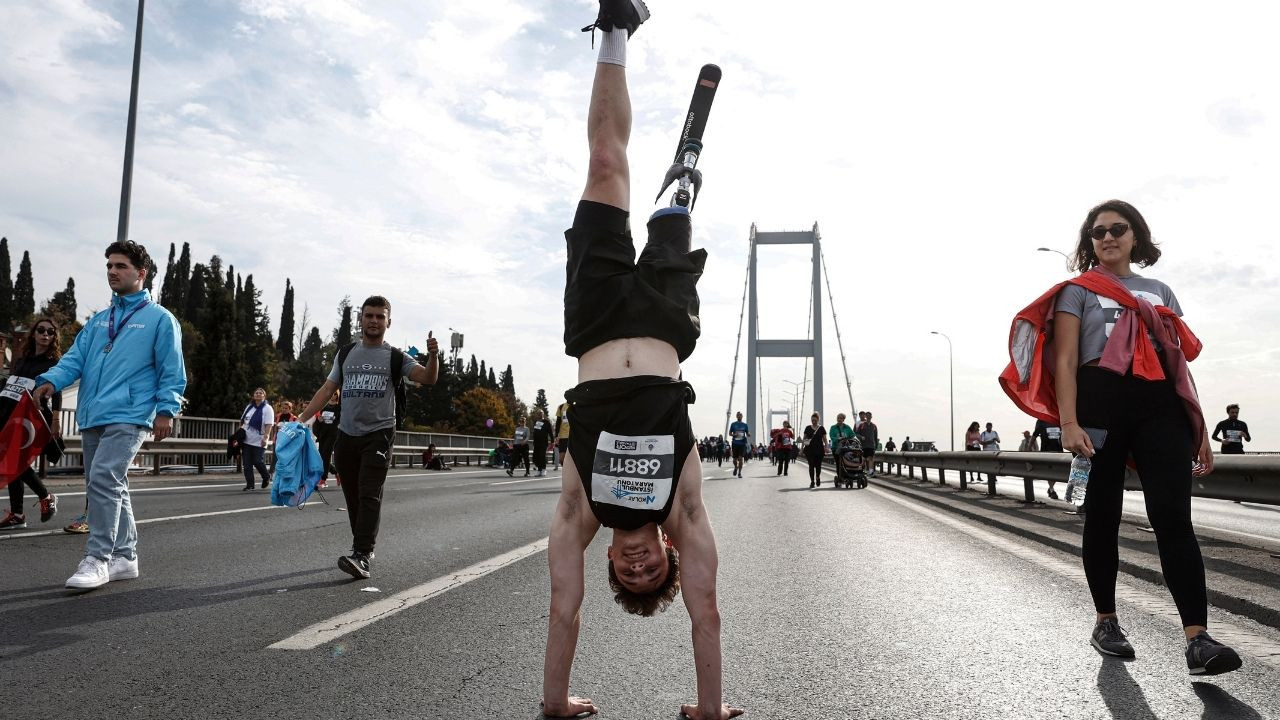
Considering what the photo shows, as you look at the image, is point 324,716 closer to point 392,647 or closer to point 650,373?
point 392,647

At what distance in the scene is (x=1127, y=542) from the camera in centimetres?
705

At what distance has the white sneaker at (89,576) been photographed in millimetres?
4766

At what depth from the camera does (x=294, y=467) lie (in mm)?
6672

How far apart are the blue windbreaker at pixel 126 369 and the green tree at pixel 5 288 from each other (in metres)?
99.6

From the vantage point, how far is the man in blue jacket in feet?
16.7

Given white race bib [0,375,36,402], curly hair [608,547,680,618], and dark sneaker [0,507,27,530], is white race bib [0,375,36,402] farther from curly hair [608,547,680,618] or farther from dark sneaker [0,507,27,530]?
curly hair [608,547,680,618]

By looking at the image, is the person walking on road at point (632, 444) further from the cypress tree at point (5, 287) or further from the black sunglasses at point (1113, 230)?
the cypress tree at point (5, 287)

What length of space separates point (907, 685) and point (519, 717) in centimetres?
139

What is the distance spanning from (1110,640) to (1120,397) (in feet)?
3.26

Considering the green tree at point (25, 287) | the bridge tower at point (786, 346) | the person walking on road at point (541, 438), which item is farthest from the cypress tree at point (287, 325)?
the person walking on road at point (541, 438)

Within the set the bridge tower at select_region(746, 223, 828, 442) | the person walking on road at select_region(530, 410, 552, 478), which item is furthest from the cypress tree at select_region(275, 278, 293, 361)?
the person walking on road at select_region(530, 410, 552, 478)

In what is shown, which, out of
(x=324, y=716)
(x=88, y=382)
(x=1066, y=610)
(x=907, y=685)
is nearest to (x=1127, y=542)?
(x=1066, y=610)

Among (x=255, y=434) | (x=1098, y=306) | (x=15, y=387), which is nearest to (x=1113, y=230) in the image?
(x=1098, y=306)

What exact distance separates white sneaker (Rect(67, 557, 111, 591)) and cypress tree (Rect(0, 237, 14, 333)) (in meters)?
100
